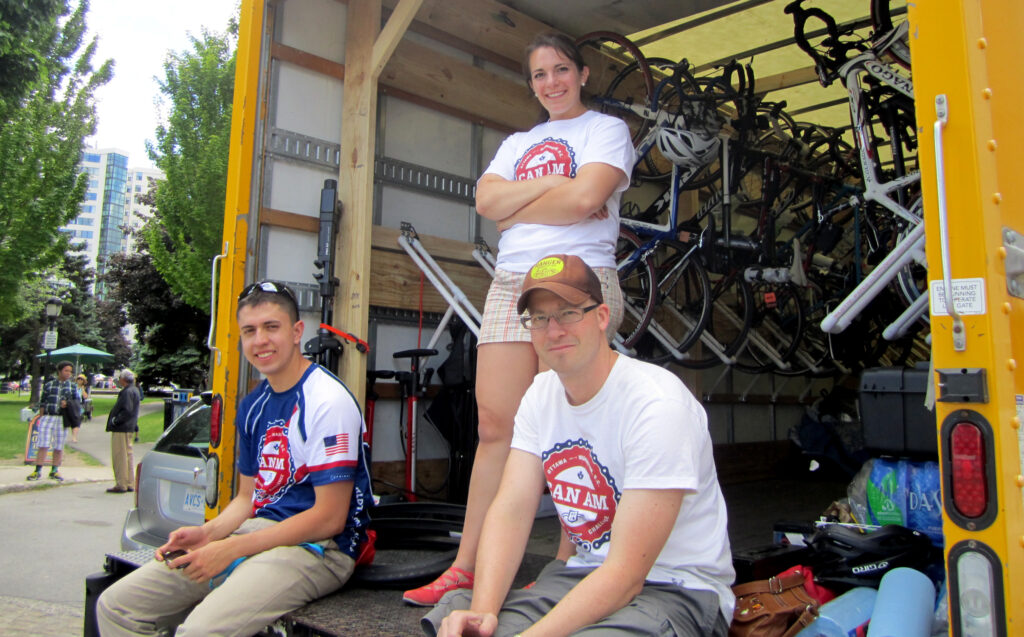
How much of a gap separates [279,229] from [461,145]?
4.83 feet

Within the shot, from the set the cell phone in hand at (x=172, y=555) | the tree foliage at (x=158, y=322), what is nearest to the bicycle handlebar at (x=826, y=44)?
the cell phone in hand at (x=172, y=555)

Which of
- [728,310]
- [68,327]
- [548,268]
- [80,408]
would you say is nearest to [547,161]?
[548,268]

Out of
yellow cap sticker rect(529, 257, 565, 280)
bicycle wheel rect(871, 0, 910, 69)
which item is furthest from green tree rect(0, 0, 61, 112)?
yellow cap sticker rect(529, 257, 565, 280)

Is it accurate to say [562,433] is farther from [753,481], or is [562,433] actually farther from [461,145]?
[753,481]

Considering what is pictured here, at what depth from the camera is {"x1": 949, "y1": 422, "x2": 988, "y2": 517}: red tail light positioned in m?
1.47

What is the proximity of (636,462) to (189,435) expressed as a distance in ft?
12.2

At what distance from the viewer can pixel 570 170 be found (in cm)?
271

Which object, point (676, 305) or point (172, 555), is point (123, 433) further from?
point (172, 555)

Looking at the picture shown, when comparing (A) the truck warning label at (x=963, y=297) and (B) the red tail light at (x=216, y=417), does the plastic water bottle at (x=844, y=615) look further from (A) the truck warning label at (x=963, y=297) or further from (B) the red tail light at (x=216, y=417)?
(B) the red tail light at (x=216, y=417)

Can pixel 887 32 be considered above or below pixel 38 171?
below

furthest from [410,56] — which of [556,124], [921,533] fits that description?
[921,533]

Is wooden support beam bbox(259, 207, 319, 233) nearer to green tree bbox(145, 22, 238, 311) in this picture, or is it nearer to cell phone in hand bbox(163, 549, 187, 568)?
cell phone in hand bbox(163, 549, 187, 568)

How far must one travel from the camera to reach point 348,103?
3949 millimetres

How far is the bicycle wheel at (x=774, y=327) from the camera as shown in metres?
5.75
